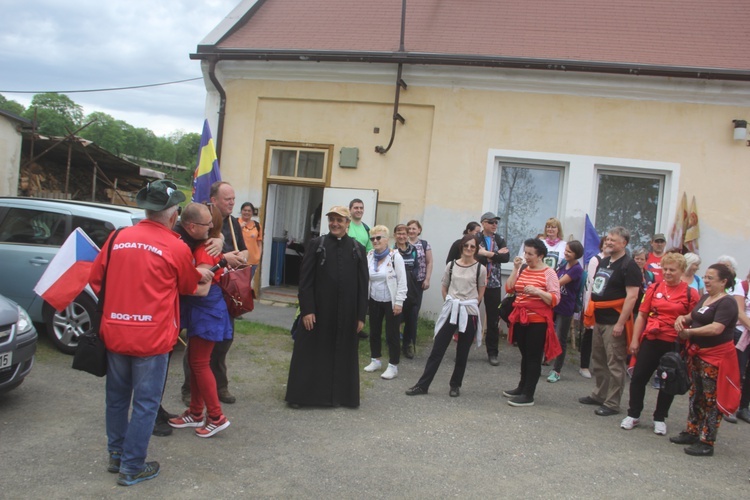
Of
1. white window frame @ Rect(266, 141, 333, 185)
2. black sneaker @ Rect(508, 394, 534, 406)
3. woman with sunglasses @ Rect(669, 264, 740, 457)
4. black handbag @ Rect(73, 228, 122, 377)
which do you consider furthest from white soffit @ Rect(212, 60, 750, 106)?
black handbag @ Rect(73, 228, 122, 377)

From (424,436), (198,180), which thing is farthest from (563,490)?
(198,180)

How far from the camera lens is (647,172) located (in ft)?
30.5

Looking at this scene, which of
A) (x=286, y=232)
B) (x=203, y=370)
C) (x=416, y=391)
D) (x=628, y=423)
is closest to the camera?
(x=203, y=370)

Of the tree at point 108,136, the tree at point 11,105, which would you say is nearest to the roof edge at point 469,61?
the tree at point 108,136

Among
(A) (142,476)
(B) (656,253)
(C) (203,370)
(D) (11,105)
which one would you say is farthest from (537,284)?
(D) (11,105)

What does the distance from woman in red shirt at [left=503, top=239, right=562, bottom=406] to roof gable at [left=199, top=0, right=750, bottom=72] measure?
178 inches

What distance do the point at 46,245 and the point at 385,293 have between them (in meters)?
4.01

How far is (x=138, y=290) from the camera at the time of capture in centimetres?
358

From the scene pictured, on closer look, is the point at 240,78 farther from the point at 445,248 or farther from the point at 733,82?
the point at 733,82

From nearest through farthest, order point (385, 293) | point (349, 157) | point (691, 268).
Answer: point (691, 268)
point (385, 293)
point (349, 157)

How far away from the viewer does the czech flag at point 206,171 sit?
6570 millimetres

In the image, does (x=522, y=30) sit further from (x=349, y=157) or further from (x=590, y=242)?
(x=590, y=242)

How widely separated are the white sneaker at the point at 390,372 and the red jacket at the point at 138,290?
3.31m

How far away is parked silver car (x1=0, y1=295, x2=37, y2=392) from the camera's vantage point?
471 centimetres
